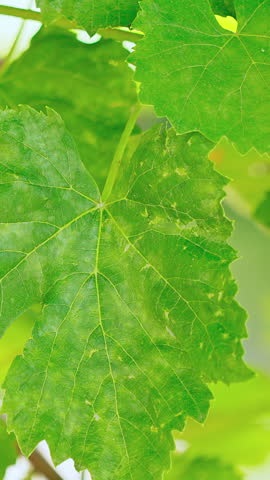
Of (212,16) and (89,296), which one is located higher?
(212,16)

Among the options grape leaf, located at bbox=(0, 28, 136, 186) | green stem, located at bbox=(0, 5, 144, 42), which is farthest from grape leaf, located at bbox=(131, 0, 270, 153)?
grape leaf, located at bbox=(0, 28, 136, 186)

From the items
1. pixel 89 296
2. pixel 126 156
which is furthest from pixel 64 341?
pixel 126 156

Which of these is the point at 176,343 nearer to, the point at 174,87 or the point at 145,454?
the point at 145,454

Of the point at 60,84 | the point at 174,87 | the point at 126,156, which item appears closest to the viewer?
the point at 174,87

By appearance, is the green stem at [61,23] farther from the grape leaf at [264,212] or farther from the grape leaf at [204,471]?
the grape leaf at [204,471]

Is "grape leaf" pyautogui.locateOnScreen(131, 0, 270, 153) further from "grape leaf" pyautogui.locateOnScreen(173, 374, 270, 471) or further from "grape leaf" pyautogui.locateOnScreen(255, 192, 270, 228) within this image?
"grape leaf" pyautogui.locateOnScreen(173, 374, 270, 471)

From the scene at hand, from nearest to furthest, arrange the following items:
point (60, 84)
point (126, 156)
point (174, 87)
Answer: point (174, 87)
point (126, 156)
point (60, 84)
